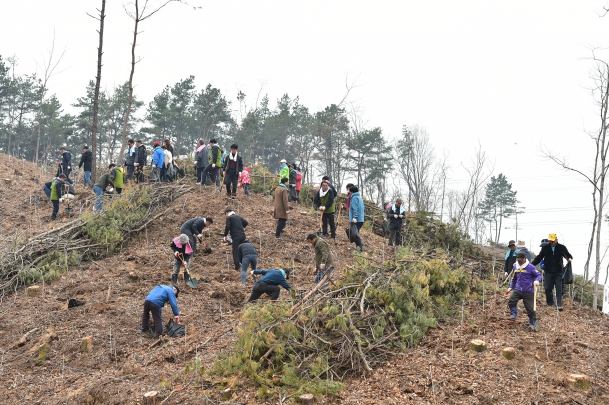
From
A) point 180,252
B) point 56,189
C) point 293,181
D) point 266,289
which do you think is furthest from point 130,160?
point 266,289

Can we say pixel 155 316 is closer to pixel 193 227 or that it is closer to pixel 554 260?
pixel 193 227

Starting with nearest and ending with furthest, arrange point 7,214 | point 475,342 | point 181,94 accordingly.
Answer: point 475,342 → point 7,214 → point 181,94

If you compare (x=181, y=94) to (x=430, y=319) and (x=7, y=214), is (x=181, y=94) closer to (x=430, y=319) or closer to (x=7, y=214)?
(x=7, y=214)

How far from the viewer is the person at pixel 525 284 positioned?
780cm

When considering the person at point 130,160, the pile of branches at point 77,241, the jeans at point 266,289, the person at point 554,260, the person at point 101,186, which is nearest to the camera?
the jeans at point 266,289

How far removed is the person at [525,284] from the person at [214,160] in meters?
9.78

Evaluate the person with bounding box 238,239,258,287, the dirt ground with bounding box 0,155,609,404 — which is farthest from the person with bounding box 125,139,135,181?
the person with bounding box 238,239,258,287

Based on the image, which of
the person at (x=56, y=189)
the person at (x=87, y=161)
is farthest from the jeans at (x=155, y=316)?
the person at (x=87, y=161)

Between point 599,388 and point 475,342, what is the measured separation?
151 centimetres

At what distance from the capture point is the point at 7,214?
15617mm

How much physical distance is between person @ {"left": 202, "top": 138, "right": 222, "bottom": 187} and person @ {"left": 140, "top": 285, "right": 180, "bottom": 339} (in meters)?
7.25

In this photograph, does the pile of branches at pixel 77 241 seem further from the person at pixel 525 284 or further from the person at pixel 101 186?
the person at pixel 525 284

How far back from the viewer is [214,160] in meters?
15.5

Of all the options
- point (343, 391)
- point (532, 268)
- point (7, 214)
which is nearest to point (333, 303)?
point (343, 391)
